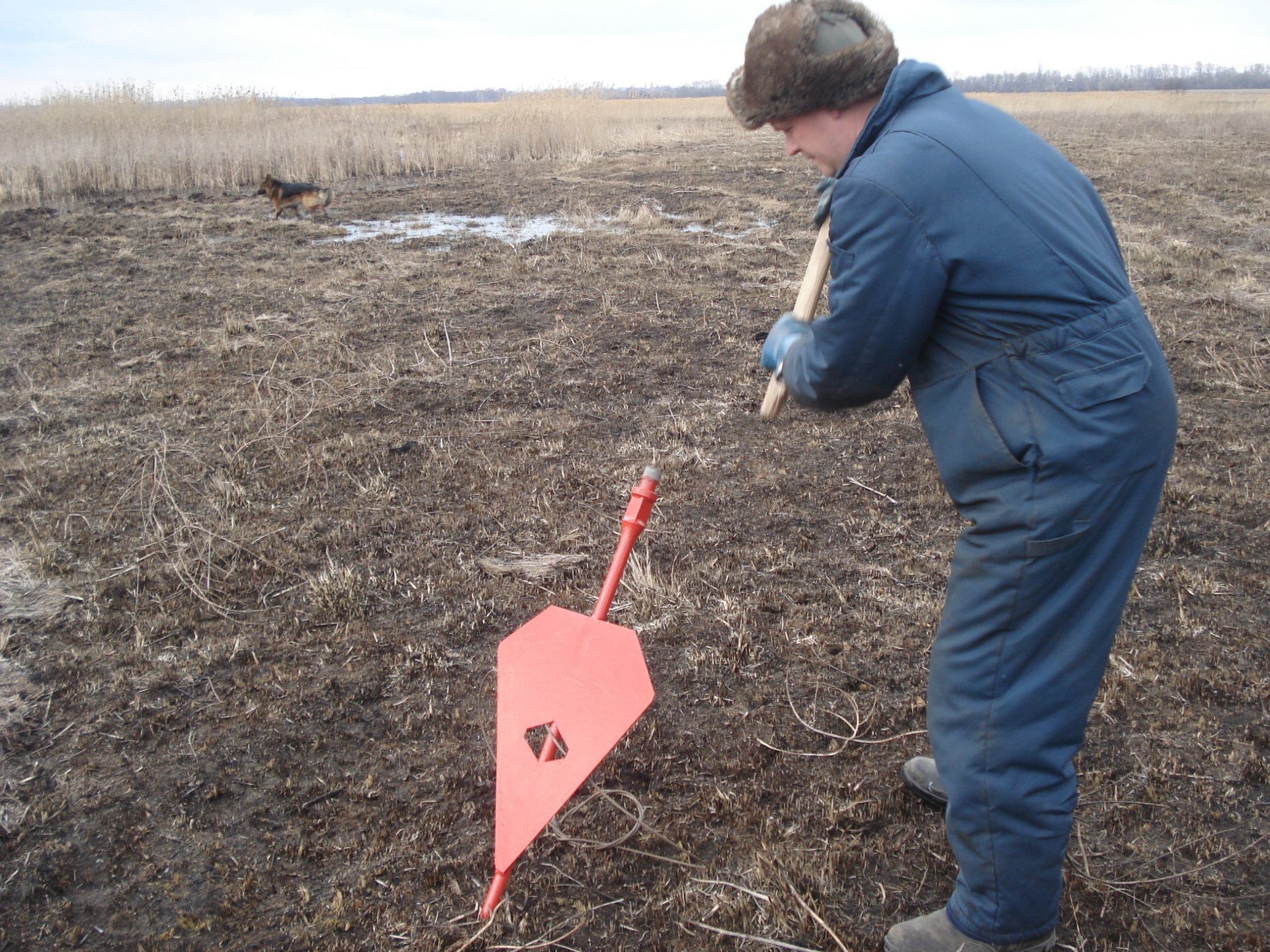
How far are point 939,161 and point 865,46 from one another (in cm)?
29

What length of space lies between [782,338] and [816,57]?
0.56m

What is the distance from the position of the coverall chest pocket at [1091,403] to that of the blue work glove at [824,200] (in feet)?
1.63

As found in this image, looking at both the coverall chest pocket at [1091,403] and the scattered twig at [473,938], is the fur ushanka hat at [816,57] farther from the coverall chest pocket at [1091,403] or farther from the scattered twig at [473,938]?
the scattered twig at [473,938]

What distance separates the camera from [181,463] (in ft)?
14.1

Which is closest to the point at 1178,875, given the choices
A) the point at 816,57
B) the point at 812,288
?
the point at 812,288

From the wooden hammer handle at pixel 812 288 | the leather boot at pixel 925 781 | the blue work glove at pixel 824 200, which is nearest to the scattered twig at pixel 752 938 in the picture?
the leather boot at pixel 925 781

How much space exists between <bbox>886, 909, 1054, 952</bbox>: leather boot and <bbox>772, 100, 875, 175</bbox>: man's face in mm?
1602

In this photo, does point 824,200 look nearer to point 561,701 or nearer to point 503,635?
point 561,701

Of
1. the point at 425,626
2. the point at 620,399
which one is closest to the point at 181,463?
the point at 425,626

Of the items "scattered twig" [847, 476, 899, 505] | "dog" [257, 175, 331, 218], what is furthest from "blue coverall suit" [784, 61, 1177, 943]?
"dog" [257, 175, 331, 218]

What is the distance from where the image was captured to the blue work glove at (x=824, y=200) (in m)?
1.65

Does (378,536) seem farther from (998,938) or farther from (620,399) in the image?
(998,938)

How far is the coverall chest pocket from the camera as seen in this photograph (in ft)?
4.68

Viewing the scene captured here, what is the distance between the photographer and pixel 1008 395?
4.82ft
